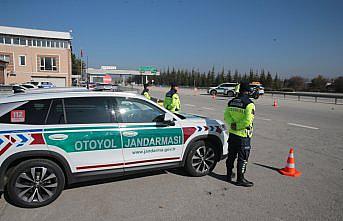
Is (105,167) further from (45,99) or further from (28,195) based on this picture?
(45,99)

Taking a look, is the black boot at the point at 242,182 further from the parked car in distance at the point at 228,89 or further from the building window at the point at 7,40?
the building window at the point at 7,40

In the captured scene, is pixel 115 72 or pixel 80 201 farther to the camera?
pixel 115 72

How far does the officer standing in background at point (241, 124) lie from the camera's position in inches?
165

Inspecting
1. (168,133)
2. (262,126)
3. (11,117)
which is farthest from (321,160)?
(11,117)

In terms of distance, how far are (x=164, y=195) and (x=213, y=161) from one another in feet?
4.52

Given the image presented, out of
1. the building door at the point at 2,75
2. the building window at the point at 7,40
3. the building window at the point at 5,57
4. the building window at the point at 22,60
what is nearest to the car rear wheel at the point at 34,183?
the building door at the point at 2,75

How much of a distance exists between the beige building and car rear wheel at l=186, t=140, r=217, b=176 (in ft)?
163

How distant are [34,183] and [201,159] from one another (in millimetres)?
2844

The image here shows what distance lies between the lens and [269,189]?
4230 millimetres

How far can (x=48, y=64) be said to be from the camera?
50.1 metres

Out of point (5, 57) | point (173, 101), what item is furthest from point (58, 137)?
point (5, 57)

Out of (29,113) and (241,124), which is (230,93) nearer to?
(241,124)

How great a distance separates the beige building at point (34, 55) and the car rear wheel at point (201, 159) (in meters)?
49.5

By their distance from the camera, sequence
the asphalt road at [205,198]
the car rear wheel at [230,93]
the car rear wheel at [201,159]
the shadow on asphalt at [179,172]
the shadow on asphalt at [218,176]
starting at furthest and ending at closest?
the car rear wheel at [230,93]
the shadow on asphalt at [179,172]
the shadow on asphalt at [218,176]
the car rear wheel at [201,159]
the asphalt road at [205,198]
